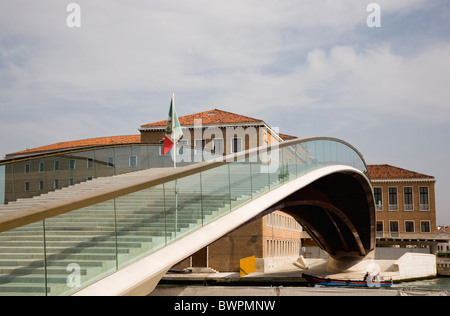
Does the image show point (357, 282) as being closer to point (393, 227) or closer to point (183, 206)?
point (183, 206)

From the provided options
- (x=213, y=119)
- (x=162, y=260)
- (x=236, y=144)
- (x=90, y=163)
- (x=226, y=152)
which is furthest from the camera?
(x=213, y=119)

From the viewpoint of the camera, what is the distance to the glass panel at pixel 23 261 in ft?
15.3

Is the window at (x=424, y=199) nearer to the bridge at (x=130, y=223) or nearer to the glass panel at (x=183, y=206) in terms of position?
the bridge at (x=130, y=223)

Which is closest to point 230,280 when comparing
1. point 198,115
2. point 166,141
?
point 198,115

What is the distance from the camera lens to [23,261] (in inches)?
187

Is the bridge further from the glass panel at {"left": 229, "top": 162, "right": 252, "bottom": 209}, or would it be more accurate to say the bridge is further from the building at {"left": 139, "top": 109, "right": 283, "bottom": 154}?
the building at {"left": 139, "top": 109, "right": 283, "bottom": 154}

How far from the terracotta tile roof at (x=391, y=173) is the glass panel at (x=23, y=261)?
2031 inches

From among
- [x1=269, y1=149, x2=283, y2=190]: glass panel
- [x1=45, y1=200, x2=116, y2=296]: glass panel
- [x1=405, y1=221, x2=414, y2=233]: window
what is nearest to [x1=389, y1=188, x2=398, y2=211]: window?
[x1=405, y1=221, x2=414, y2=233]: window

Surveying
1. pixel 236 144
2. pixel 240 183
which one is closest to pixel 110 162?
pixel 240 183

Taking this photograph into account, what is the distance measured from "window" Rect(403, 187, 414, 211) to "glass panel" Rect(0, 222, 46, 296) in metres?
51.0

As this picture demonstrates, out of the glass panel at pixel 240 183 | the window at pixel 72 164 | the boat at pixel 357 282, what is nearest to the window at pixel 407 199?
the boat at pixel 357 282

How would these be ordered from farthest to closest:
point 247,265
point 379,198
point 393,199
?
point 379,198 < point 393,199 < point 247,265

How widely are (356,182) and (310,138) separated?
38.1 ft

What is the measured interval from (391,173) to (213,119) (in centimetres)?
2245
